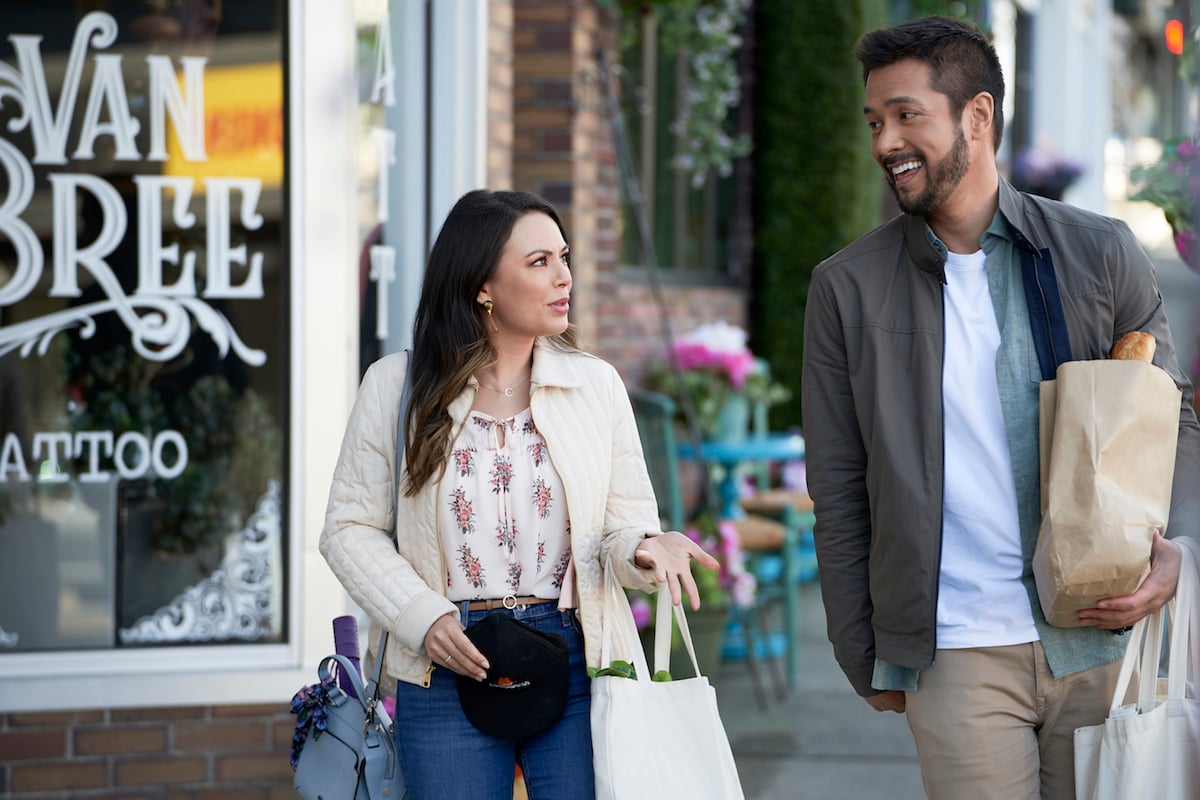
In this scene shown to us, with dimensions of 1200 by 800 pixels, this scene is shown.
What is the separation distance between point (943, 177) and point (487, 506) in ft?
3.14

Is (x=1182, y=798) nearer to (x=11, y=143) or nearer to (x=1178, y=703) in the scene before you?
(x=1178, y=703)

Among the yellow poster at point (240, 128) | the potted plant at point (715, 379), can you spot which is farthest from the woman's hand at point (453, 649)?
the potted plant at point (715, 379)

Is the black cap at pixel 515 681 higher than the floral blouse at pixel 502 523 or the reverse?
the reverse

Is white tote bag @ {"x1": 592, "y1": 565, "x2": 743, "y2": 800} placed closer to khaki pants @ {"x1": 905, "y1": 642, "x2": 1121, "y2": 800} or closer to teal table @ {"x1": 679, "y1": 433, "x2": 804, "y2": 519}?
khaki pants @ {"x1": 905, "y1": 642, "x2": 1121, "y2": 800}

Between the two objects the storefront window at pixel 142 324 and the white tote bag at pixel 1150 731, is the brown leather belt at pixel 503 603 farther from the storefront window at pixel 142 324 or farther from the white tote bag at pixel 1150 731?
the storefront window at pixel 142 324

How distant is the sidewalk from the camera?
16.4 feet

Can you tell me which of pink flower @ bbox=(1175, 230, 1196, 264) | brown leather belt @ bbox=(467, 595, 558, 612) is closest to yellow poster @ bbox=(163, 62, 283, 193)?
brown leather belt @ bbox=(467, 595, 558, 612)

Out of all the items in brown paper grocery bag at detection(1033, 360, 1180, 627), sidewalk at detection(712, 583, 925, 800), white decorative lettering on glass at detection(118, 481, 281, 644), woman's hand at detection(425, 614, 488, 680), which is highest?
brown paper grocery bag at detection(1033, 360, 1180, 627)

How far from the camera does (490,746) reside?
8.34 feet

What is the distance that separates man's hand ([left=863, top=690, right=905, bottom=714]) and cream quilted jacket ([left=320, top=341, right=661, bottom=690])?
0.47 meters

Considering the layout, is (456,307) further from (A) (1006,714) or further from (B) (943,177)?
(A) (1006,714)

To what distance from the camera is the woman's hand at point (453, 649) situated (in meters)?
2.41

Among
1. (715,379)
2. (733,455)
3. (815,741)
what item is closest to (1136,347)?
(815,741)

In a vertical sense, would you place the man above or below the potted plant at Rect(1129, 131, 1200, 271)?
below
